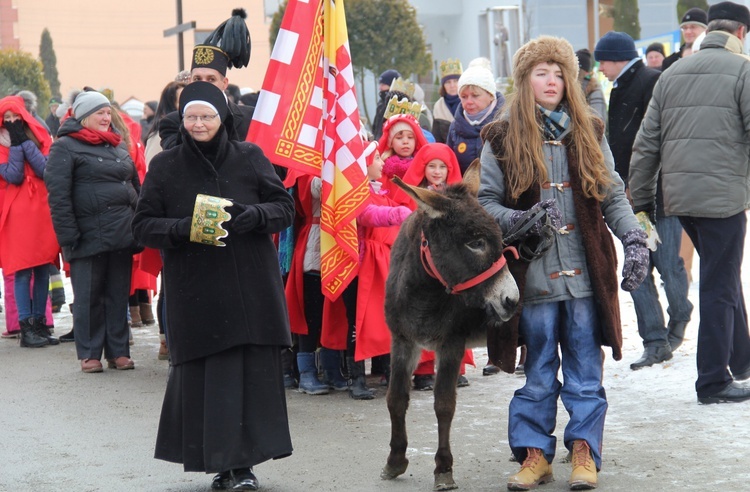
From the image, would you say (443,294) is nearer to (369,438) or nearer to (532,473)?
(532,473)

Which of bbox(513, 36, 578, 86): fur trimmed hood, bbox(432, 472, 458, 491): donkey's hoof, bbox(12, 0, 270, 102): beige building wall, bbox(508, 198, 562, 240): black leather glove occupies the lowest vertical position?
bbox(432, 472, 458, 491): donkey's hoof

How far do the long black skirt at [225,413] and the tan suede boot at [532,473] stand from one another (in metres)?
1.20

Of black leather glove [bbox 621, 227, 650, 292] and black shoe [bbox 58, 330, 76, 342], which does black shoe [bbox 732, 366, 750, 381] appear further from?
black shoe [bbox 58, 330, 76, 342]

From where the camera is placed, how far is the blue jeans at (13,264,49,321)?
37.6ft

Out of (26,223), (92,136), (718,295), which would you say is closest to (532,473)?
(718,295)

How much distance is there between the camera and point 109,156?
10148 mm

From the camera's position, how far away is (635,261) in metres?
5.64

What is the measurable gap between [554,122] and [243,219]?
1.65 metres

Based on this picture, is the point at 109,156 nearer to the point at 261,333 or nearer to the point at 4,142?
the point at 4,142

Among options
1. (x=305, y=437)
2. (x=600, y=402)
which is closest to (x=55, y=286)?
(x=305, y=437)

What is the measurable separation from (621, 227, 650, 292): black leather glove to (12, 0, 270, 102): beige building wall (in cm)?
5311

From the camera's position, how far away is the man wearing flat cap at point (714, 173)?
293 inches

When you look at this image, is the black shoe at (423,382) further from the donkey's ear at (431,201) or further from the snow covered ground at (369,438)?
the donkey's ear at (431,201)

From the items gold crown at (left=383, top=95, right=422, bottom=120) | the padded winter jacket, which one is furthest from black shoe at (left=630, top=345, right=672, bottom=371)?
the padded winter jacket
